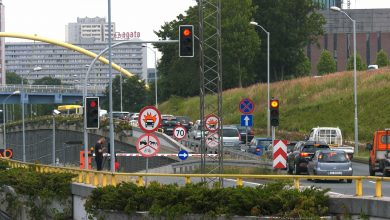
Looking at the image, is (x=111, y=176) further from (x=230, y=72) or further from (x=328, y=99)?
(x=230, y=72)

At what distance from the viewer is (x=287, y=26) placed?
375 ft

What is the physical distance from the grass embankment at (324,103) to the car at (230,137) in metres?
10.6

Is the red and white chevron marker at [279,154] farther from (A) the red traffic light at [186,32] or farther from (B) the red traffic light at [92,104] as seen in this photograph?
(B) the red traffic light at [92,104]

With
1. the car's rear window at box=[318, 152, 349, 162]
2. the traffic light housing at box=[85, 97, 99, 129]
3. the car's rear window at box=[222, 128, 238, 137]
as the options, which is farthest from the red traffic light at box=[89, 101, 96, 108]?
the car's rear window at box=[222, 128, 238, 137]

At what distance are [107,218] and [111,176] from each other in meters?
A: 2.07

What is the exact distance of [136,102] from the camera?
13862 centimetres

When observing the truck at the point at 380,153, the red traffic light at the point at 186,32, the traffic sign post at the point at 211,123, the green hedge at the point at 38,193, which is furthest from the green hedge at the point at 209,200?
the truck at the point at 380,153

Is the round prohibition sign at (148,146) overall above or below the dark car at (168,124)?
above

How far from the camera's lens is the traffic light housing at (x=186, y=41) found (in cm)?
3466

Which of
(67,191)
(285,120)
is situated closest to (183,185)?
(67,191)

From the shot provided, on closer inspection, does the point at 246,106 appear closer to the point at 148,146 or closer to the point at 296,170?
the point at 296,170

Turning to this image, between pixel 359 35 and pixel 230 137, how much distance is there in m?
98.2

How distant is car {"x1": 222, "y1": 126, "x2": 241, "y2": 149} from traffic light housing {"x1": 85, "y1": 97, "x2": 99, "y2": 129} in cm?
3117

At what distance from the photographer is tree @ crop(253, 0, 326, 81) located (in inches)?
4439
